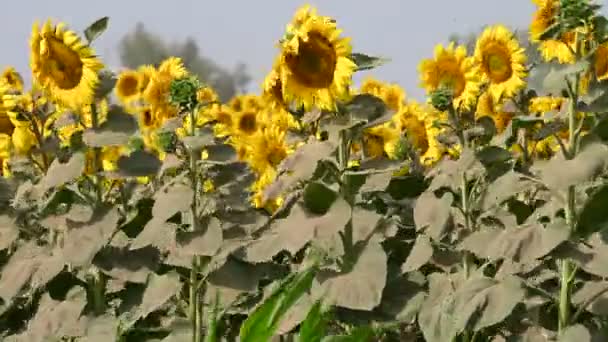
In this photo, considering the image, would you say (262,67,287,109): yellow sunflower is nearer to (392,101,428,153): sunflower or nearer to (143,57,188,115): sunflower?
(392,101,428,153): sunflower

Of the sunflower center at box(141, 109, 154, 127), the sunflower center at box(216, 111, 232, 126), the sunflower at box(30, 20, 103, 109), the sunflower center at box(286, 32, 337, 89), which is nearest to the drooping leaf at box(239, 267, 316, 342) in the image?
the sunflower center at box(286, 32, 337, 89)

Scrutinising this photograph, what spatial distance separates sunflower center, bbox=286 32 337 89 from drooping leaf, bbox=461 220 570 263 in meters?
0.61

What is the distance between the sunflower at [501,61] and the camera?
3.58 meters

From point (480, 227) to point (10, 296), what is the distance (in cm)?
137

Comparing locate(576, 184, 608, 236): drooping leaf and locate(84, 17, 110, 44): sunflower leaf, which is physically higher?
locate(84, 17, 110, 44): sunflower leaf

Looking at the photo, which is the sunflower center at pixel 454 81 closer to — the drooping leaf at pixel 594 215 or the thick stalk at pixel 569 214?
the thick stalk at pixel 569 214

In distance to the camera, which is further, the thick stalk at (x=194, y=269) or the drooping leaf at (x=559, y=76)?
the thick stalk at (x=194, y=269)

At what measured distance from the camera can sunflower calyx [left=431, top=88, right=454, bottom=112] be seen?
9.59 ft

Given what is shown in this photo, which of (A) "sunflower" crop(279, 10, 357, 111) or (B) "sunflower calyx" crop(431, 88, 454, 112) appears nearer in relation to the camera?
(A) "sunflower" crop(279, 10, 357, 111)

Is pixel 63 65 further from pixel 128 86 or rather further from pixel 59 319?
pixel 128 86

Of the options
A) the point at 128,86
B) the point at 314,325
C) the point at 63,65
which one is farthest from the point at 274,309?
the point at 128,86

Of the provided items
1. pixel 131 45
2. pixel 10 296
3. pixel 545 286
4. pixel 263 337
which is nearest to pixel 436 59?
pixel 545 286

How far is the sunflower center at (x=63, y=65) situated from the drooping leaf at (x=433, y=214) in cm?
106

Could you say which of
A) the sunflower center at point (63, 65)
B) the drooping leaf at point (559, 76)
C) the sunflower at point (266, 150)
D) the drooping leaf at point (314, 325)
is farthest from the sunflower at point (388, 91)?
the drooping leaf at point (314, 325)
